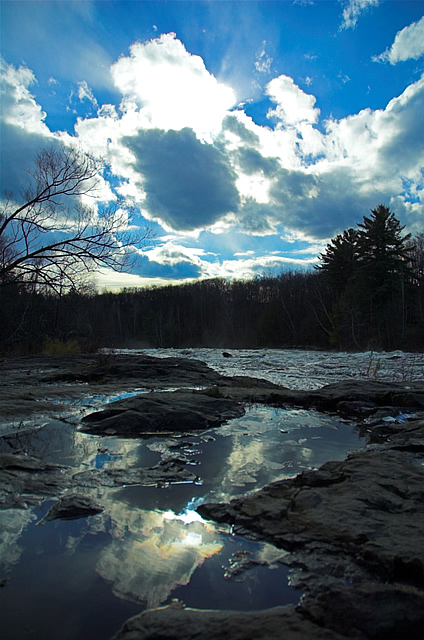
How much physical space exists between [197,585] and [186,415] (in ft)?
11.6

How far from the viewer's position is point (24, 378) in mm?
10164

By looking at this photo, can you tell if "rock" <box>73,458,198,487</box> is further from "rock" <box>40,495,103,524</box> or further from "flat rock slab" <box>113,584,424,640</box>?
"flat rock slab" <box>113,584,424,640</box>

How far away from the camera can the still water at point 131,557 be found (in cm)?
168

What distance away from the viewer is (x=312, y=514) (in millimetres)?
2453

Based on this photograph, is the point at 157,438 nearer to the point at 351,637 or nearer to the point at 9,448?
the point at 9,448

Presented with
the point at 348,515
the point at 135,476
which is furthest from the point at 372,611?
the point at 135,476

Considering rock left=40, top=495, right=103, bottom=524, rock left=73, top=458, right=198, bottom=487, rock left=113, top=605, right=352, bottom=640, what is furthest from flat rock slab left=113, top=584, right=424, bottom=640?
rock left=73, top=458, right=198, bottom=487

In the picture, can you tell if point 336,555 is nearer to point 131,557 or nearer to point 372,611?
point 372,611

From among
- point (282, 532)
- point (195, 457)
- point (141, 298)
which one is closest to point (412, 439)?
point (195, 457)

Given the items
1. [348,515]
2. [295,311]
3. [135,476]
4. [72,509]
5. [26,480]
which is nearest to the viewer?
[348,515]

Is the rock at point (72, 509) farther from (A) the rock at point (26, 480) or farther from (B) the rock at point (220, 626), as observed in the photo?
(B) the rock at point (220, 626)

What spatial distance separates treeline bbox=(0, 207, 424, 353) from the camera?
63.0ft

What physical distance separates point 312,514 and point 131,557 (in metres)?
1.17

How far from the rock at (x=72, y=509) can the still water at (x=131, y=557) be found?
58mm
